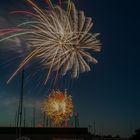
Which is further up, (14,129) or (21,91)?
(21,91)

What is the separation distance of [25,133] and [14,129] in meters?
4.71

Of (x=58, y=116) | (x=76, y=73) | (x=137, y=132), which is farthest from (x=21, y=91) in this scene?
(x=137, y=132)

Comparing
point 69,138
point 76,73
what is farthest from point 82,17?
point 69,138

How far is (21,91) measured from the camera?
5959 centimetres

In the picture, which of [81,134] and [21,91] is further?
[81,134]

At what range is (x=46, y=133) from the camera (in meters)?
84.1

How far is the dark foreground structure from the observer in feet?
267

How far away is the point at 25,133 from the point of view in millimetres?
82812

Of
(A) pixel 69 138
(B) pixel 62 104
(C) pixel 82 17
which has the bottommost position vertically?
(A) pixel 69 138

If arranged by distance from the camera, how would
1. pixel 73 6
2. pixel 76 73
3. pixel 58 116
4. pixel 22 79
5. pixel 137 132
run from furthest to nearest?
pixel 137 132
pixel 58 116
pixel 22 79
pixel 76 73
pixel 73 6

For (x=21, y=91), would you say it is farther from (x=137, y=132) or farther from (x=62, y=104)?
(x=137, y=132)

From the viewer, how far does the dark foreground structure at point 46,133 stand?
81375mm

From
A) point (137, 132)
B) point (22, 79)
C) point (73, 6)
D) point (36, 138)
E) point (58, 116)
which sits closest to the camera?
point (73, 6)

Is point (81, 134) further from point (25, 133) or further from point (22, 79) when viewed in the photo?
point (22, 79)
